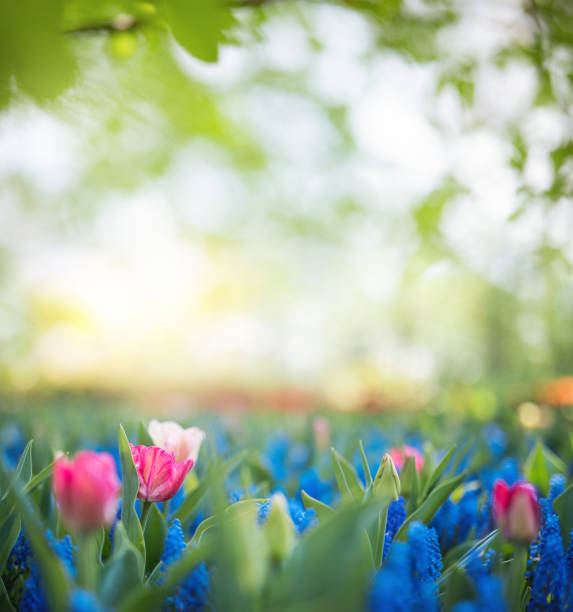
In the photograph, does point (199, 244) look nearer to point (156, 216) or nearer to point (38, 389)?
point (156, 216)

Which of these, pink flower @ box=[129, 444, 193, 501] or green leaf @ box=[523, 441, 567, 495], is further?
green leaf @ box=[523, 441, 567, 495]

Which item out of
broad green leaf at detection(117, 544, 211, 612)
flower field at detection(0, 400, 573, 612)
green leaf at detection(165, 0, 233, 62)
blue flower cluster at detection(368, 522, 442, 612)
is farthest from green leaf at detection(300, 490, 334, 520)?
green leaf at detection(165, 0, 233, 62)

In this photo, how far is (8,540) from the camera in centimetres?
72

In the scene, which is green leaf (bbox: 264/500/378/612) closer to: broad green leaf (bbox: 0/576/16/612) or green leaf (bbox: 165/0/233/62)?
broad green leaf (bbox: 0/576/16/612)

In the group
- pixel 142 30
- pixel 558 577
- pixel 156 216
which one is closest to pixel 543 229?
pixel 558 577

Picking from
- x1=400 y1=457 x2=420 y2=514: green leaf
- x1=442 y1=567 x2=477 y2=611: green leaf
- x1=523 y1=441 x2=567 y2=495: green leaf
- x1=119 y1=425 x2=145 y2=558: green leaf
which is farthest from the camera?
x1=523 y1=441 x2=567 y2=495: green leaf

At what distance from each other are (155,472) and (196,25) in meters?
0.61

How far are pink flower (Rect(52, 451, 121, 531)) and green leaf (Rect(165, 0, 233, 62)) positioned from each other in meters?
0.51

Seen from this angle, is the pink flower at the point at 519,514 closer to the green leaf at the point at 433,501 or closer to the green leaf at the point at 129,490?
the green leaf at the point at 433,501

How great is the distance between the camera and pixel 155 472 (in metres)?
0.73

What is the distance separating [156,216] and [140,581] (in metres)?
8.40

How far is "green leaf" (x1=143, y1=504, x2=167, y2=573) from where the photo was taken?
77 centimetres

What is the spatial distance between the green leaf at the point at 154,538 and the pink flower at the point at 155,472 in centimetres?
6

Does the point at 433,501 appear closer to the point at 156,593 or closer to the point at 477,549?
the point at 477,549
